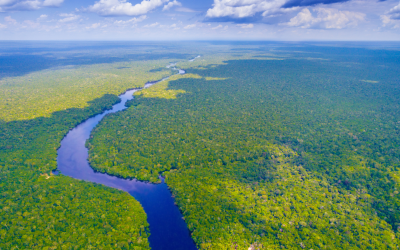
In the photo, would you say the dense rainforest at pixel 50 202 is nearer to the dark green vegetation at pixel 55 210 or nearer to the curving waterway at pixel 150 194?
the dark green vegetation at pixel 55 210

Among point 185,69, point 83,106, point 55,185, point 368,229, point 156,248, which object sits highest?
point 185,69

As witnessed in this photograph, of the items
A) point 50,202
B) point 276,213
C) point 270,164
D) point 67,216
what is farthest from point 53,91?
point 276,213

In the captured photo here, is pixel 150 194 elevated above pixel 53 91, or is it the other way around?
pixel 53 91

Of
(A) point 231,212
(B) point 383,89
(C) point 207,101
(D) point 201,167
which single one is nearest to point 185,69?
(C) point 207,101

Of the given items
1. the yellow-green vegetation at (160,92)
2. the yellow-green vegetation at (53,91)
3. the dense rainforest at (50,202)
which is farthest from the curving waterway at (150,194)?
the yellow-green vegetation at (160,92)

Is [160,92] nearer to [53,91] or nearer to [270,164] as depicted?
[53,91]

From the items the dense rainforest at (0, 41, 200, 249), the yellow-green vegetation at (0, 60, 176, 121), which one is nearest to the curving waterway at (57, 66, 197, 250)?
the dense rainforest at (0, 41, 200, 249)

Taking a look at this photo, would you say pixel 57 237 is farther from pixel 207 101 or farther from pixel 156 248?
pixel 207 101
